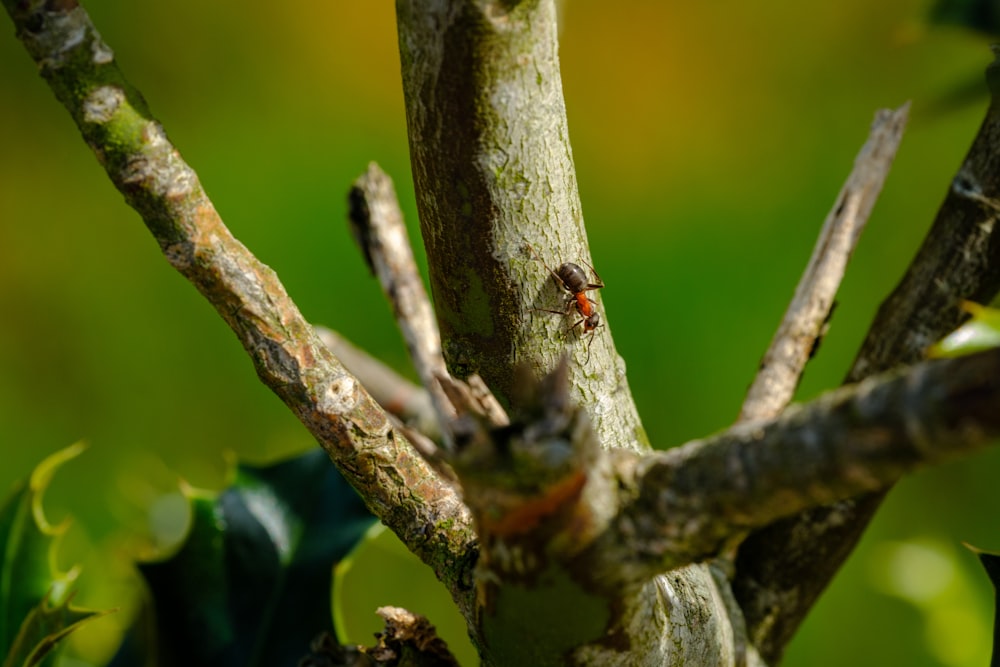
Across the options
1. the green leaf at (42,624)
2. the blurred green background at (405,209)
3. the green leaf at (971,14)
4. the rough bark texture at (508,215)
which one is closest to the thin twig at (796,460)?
the rough bark texture at (508,215)

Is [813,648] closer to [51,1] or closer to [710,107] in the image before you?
[710,107]

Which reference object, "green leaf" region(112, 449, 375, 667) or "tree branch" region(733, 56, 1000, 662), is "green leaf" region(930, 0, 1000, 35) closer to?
"tree branch" region(733, 56, 1000, 662)

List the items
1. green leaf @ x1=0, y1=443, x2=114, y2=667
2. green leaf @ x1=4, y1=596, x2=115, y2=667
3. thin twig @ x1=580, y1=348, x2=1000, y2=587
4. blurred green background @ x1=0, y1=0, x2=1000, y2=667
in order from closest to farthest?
thin twig @ x1=580, y1=348, x2=1000, y2=587 → green leaf @ x1=4, y1=596, x2=115, y2=667 → green leaf @ x1=0, y1=443, x2=114, y2=667 → blurred green background @ x1=0, y1=0, x2=1000, y2=667

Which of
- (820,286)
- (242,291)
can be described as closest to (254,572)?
(242,291)

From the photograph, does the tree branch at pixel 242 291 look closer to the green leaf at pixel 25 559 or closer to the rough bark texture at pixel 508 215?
the rough bark texture at pixel 508 215

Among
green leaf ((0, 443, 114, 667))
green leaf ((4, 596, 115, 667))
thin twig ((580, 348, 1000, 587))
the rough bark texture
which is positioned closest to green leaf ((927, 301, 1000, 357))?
thin twig ((580, 348, 1000, 587))

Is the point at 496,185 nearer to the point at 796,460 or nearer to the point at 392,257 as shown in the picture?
the point at 796,460
